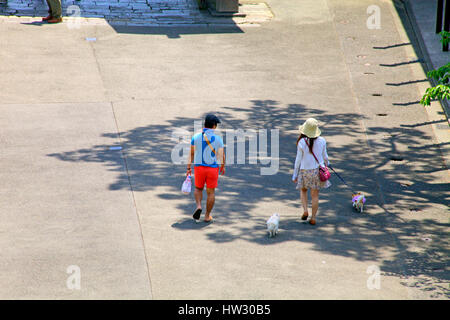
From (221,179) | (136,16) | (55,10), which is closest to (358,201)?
(221,179)

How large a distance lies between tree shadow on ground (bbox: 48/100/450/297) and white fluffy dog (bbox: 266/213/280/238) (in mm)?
118

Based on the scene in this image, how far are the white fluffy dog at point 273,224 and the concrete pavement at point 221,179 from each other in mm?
118

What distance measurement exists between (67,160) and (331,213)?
16.3 ft

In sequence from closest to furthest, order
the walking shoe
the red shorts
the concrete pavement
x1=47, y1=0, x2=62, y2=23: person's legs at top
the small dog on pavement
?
1. the concrete pavement
2. the red shorts
3. the small dog on pavement
4. x1=47, y1=0, x2=62, y2=23: person's legs at top
5. the walking shoe

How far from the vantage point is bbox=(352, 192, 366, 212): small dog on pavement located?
425 inches

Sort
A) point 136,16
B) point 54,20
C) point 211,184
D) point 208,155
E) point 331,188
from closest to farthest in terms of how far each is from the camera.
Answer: point 208,155
point 211,184
point 331,188
point 54,20
point 136,16

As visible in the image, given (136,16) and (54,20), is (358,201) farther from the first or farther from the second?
(54,20)

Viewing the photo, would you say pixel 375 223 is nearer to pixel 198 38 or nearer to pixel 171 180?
pixel 171 180

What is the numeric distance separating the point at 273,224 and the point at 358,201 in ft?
5.89

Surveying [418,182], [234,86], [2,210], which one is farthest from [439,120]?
[2,210]

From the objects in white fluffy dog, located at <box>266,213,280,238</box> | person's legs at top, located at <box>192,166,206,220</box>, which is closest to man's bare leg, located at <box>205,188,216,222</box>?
person's legs at top, located at <box>192,166,206,220</box>

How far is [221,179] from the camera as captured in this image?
12.0m

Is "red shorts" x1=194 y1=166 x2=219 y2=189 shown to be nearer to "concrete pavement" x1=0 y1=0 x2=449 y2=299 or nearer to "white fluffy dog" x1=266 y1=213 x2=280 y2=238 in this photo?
"concrete pavement" x1=0 y1=0 x2=449 y2=299

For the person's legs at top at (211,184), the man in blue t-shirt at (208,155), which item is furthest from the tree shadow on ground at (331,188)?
the man in blue t-shirt at (208,155)
